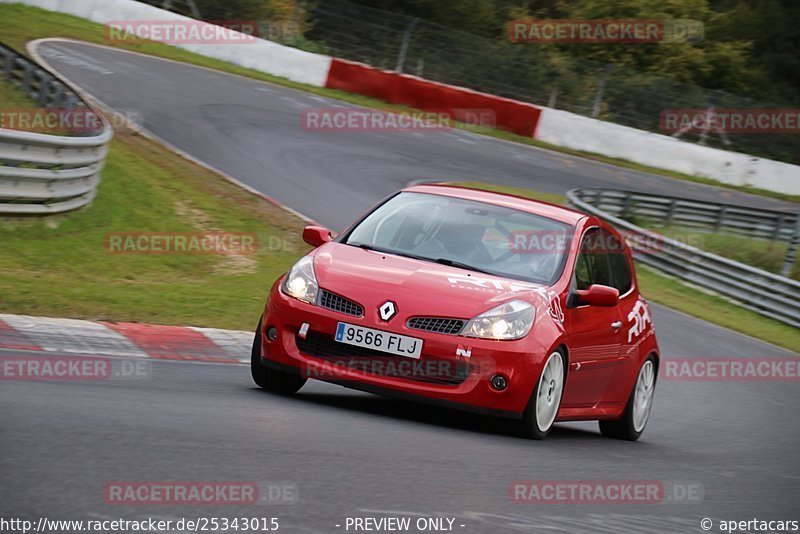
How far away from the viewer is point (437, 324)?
7.38m

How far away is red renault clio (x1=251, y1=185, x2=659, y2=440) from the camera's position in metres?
7.36

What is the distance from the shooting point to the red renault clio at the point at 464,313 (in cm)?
736

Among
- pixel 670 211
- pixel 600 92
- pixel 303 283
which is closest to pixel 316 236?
pixel 303 283

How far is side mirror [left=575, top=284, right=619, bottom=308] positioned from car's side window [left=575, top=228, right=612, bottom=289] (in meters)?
0.24

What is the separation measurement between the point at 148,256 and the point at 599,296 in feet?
24.9

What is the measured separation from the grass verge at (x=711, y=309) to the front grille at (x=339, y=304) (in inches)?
508

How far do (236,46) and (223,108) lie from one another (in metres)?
7.29
